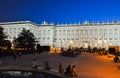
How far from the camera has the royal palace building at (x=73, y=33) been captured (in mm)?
124562

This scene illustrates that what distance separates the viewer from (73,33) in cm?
13338

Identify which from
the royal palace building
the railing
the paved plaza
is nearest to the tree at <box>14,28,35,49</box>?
the paved plaza

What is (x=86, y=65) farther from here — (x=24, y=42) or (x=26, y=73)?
(x=24, y=42)

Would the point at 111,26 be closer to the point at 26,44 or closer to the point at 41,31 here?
the point at 41,31

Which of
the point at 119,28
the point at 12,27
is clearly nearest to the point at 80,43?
the point at 119,28

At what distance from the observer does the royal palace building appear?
124562 mm

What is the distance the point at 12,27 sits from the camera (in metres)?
127

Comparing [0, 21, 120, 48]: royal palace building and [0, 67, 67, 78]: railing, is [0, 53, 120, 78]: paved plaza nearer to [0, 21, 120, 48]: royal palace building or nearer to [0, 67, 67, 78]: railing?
[0, 67, 67, 78]: railing

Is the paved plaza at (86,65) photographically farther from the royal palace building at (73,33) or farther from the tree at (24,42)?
the royal palace building at (73,33)

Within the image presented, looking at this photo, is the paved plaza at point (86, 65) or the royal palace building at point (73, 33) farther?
the royal palace building at point (73, 33)

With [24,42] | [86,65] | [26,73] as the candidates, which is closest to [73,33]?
[24,42]

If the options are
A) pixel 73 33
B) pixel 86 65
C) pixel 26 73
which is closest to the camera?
pixel 26 73

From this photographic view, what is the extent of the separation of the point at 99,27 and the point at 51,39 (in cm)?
2818

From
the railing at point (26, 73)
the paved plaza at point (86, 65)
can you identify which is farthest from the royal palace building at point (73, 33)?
the railing at point (26, 73)
